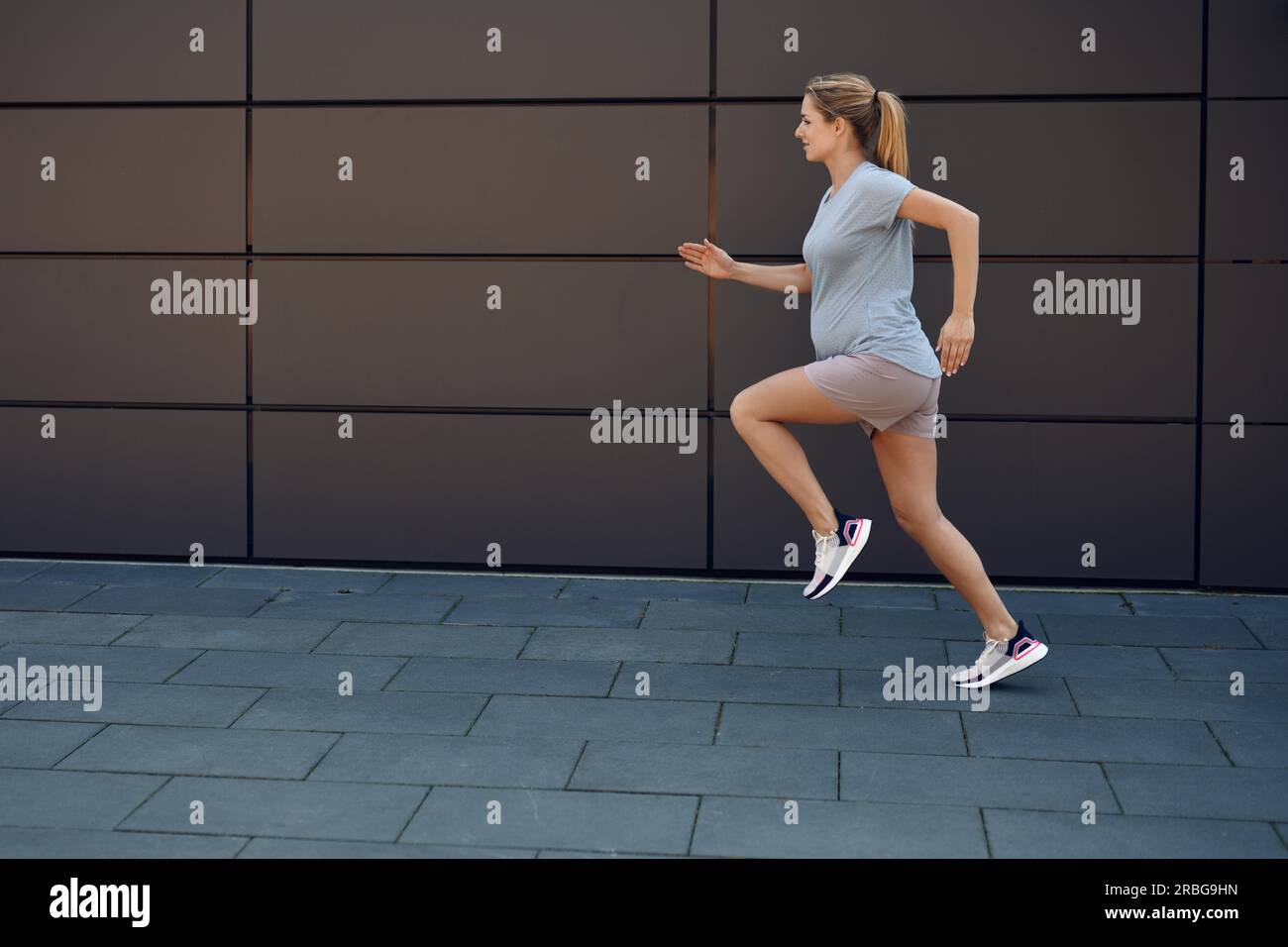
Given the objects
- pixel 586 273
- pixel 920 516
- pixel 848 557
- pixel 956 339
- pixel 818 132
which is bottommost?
pixel 848 557

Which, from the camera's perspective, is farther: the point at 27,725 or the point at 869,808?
the point at 27,725

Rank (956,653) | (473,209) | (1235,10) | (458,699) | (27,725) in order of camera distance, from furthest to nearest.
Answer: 1. (473,209)
2. (1235,10)
3. (956,653)
4. (458,699)
5. (27,725)

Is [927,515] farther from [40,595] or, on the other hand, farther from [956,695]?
[40,595]

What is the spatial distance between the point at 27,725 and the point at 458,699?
1438mm

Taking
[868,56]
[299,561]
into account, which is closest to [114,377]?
[299,561]

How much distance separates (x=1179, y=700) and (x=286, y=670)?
10.8 feet

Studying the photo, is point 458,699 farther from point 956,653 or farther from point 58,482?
point 58,482

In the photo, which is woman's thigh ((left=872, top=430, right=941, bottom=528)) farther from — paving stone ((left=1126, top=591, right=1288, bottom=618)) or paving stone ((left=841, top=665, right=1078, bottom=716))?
paving stone ((left=1126, top=591, right=1288, bottom=618))

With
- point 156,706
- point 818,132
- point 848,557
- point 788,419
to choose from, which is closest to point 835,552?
point 848,557

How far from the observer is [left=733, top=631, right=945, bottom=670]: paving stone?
20.4 ft

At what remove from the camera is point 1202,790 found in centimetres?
468

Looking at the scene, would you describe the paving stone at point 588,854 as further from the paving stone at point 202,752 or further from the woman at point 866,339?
the woman at point 866,339

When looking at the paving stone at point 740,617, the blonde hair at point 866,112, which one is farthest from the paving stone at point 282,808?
the blonde hair at point 866,112

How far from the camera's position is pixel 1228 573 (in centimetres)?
750
